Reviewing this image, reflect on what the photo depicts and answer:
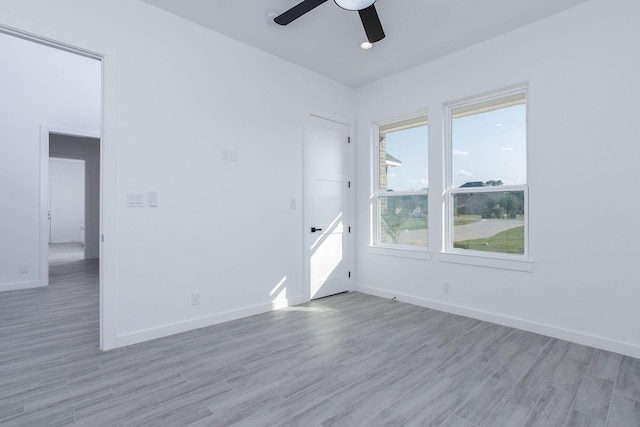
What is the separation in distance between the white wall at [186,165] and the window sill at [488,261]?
1.80 metres

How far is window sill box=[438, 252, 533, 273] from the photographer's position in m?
3.19

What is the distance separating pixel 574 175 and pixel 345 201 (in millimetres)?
2650

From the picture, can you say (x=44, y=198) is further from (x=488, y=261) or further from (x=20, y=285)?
(x=488, y=261)

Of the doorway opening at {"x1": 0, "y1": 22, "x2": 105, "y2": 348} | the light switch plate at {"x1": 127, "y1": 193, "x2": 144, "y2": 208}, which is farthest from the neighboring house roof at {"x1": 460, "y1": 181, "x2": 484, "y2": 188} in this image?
the doorway opening at {"x1": 0, "y1": 22, "x2": 105, "y2": 348}

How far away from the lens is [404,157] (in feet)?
14.3

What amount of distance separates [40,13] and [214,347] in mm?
2946

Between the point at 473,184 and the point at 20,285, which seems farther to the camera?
the point at 20,285

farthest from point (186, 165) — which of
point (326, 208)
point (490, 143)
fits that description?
point (490, 143)

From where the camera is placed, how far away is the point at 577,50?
114 inches

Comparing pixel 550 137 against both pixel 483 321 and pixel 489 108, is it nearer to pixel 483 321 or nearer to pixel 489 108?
pixel 489 108

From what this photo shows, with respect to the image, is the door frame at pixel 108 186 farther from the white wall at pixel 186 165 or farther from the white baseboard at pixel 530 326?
the white baseboard at pixel 530 326

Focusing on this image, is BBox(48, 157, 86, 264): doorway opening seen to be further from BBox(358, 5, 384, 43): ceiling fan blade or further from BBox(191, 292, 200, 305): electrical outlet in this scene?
BBox(358, 5, 384, 43): ceiling fan blade

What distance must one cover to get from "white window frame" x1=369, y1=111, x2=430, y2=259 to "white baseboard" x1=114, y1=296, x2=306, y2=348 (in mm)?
1338

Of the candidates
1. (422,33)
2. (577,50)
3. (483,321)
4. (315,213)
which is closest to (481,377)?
(483,321)
